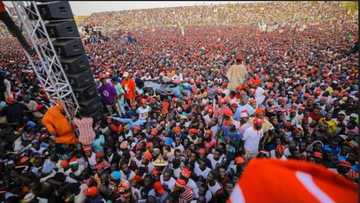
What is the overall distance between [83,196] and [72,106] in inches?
96.7

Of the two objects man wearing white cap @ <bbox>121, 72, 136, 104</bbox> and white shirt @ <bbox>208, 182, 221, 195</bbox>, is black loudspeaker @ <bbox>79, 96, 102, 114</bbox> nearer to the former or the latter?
man wearing white cap @ <bbox>121, 72, 136, 104</bbox>

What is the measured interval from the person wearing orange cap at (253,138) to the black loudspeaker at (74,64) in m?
3.63

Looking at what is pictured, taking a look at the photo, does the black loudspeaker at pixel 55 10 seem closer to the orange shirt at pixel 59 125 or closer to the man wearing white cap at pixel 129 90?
the orange shirt at pixel 59 125

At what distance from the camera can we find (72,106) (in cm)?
565

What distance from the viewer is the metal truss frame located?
14.6 feet

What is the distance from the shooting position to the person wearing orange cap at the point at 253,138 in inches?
174

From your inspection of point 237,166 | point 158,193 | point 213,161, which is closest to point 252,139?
point 237,166

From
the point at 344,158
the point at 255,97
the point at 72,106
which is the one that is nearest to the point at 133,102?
the point at 72,106

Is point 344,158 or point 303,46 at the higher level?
point 344,158

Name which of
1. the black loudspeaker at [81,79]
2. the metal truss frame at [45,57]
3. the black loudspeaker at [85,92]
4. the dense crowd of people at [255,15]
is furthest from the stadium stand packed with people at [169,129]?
the dense crowd of people at [255,15]

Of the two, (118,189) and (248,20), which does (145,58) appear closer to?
(118,189)

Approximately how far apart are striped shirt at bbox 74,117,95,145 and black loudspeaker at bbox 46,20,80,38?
1.75m

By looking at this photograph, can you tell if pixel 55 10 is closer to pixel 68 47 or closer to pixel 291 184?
pixel 68 47

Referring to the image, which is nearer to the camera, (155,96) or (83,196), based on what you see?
(83,196)
